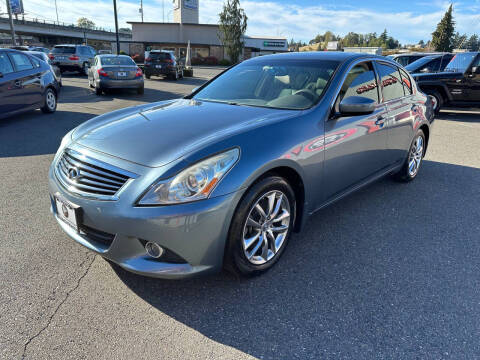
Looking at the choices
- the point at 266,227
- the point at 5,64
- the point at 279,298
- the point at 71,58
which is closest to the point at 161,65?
the point at 71,58

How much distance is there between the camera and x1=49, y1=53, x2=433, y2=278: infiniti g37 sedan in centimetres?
220

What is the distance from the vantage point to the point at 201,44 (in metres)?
56.5

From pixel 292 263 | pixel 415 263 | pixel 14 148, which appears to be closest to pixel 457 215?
pixel 415 263

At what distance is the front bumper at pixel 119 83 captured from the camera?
40.9 feet

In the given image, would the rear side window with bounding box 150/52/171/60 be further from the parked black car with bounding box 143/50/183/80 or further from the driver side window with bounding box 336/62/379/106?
the driver side window with bounding box 336/62/379/106

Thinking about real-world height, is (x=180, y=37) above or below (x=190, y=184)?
above

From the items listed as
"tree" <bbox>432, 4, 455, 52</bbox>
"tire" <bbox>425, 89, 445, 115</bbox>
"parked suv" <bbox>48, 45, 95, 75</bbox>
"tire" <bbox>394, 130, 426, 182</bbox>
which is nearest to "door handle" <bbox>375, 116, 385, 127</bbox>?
"tire" <bbox>394, 130, 426, 182</bbox>

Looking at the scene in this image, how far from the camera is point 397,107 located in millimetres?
4133

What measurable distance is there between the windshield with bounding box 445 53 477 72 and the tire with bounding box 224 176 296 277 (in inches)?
398

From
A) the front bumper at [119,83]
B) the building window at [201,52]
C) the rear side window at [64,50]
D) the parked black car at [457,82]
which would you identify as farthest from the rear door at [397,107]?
the building window at [201,52]

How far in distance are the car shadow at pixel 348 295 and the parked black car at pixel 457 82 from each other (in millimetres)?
8087

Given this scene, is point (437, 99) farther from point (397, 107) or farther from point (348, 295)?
point (348, 295)

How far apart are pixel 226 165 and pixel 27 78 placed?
778cm

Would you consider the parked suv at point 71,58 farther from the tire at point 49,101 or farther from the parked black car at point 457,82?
the parked black car at point 457,82
